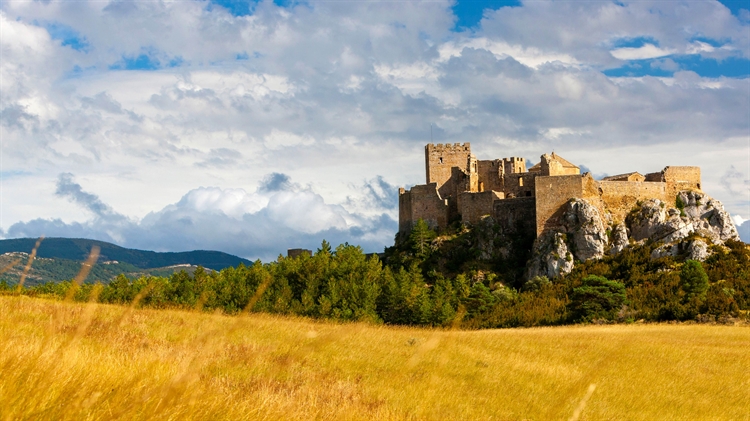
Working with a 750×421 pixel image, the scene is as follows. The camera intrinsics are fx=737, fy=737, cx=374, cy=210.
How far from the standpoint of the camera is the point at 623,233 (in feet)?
195

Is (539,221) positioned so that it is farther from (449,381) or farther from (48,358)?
(48,358)

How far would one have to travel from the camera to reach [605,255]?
5909cm

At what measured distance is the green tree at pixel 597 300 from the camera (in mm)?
48469

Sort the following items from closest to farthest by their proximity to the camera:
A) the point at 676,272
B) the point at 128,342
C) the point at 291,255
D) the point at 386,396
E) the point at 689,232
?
the point at 386,396
the point at 128,342
the point at 676,272
the point at 689,232
the point at 291,255

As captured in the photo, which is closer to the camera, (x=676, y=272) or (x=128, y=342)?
(x=128, y=342)

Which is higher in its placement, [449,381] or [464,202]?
[464,202]

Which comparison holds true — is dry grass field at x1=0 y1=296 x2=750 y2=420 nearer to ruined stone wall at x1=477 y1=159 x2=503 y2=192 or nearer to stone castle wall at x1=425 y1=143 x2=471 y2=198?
ruined stone wall at x1=477 y1=159 x2=503 y2=192

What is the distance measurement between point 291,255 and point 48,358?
70.4m

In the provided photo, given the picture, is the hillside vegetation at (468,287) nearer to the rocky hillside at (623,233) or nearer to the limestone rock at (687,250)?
the limestone rock at (687,250)

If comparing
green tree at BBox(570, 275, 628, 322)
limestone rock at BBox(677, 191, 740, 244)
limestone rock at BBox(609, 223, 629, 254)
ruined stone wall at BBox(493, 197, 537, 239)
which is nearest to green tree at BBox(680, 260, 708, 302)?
green tree at BBox(570, 275, 628, 322)

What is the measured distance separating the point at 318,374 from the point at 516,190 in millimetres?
54924

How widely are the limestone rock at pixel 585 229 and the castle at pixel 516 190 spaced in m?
1.04

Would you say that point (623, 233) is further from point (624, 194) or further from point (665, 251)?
point (624, 194)

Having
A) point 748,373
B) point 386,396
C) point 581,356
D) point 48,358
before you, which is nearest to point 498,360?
point 581,356
